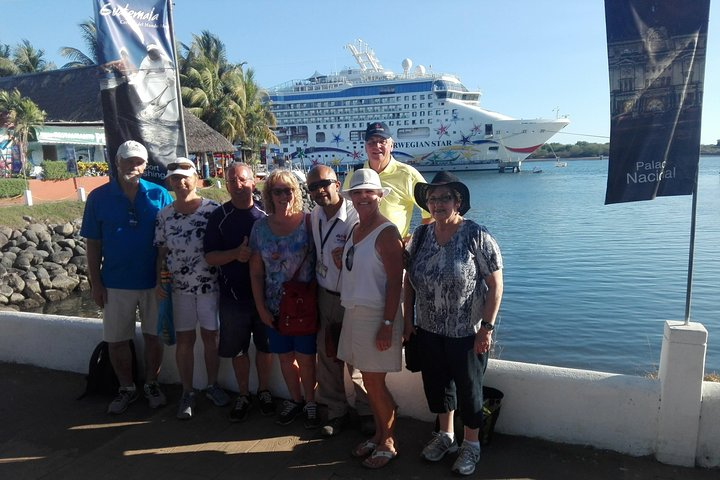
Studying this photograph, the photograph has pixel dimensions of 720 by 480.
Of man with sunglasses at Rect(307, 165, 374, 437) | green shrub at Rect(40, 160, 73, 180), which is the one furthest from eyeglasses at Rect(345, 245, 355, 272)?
green shrub at Rect(40, 160, 73, 180)

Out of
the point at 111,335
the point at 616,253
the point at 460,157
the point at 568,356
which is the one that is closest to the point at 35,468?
the point at 111,335

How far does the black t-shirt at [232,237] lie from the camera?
133 inches

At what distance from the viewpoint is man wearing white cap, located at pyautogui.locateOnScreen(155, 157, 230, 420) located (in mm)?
3467

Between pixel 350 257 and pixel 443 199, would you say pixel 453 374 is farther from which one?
pixel 443 199

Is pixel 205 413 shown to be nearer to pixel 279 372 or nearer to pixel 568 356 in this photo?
pixel 279 372

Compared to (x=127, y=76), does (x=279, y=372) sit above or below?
below

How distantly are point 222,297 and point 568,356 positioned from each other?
6.34m

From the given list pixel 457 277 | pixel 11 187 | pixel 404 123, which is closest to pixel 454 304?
pixel 457 277

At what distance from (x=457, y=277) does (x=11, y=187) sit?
1833 centimetres

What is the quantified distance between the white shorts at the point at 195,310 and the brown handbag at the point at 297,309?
2.07 feet

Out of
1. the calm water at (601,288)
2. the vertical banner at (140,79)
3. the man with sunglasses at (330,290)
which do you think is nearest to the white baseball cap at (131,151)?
the vertical banner at (140,79)

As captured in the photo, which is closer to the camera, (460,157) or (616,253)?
(616,253)

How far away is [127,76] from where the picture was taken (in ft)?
13.1

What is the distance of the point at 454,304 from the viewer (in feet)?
9.07
